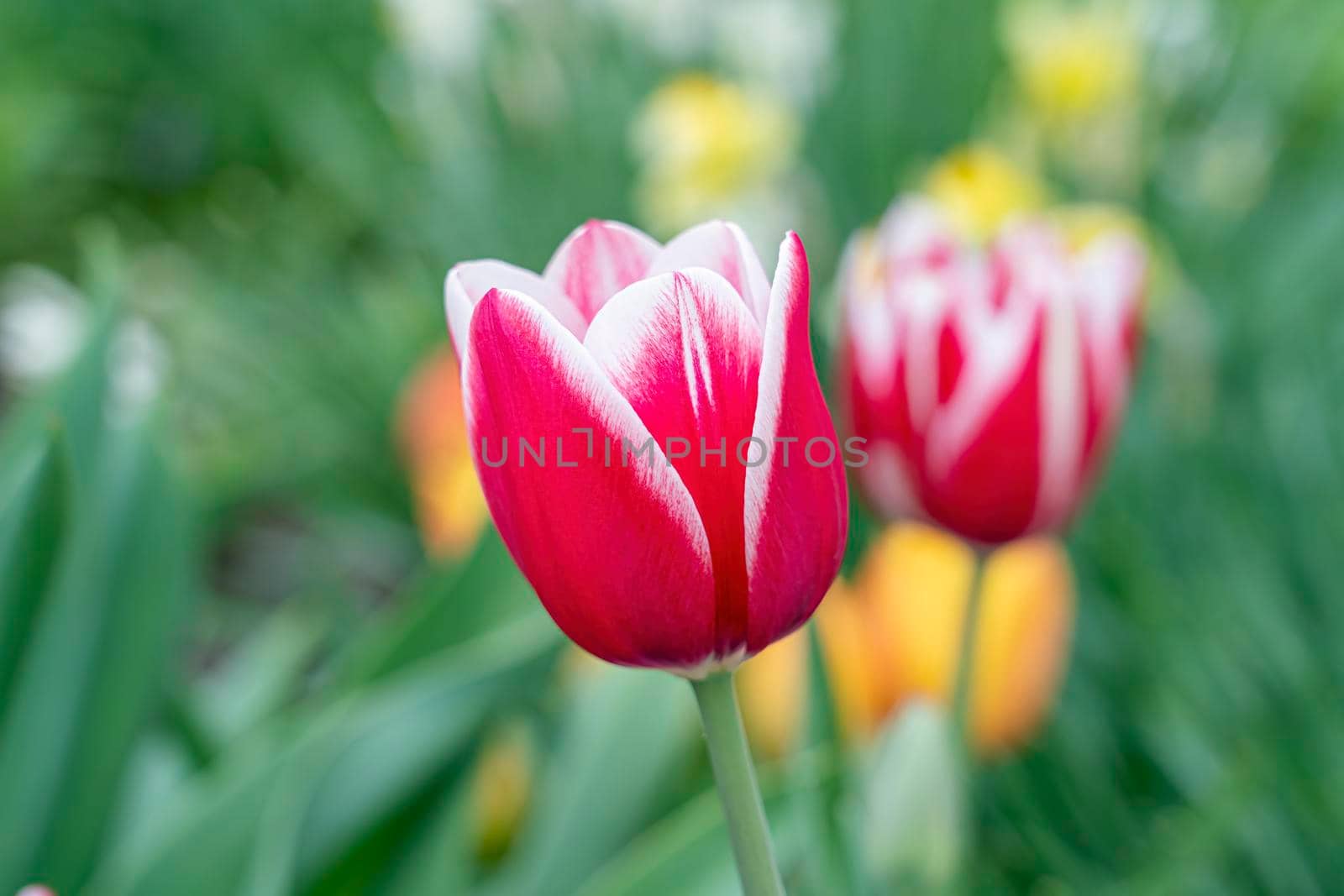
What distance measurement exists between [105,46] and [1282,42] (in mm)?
2129

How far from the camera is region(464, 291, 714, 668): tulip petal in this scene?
23 cm

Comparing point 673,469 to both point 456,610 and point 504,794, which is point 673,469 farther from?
point 504,794

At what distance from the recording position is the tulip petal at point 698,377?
0.24m

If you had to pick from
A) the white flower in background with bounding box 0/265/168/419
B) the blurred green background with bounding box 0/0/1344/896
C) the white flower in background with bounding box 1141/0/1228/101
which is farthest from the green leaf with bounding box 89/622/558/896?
the white flower in background with bounding box 1141/0/1228/101

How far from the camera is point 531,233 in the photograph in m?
1.48

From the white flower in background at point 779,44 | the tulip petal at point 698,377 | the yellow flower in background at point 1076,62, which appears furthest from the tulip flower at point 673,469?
the white flower in background at point 779,44

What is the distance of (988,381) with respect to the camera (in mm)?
458

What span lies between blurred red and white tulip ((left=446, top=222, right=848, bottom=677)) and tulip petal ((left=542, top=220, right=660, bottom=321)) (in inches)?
1.2

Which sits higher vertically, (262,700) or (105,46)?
(105,46)

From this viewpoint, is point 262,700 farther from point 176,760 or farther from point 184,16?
point 184,16

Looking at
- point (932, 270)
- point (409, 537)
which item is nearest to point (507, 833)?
point (932, 270)

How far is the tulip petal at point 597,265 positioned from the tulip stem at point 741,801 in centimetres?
10

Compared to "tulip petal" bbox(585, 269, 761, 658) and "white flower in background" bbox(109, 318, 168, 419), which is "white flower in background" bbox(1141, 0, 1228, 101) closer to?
"white flower in background" bbox(109, 318, 168, 419)

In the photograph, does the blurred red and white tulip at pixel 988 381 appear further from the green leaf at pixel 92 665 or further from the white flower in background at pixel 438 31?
the white flower in background at pixel 438 31
